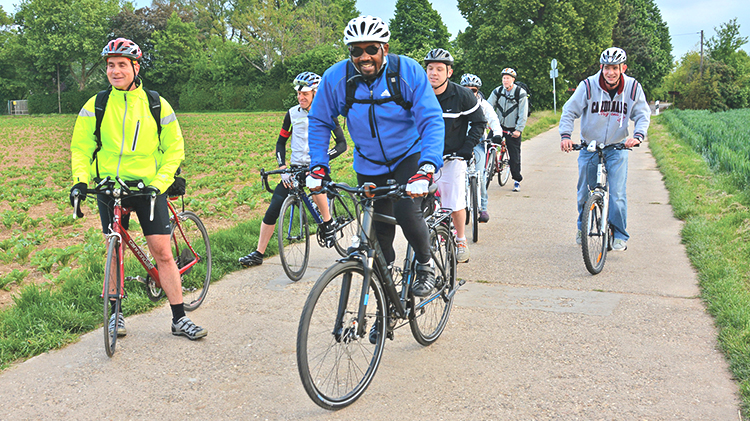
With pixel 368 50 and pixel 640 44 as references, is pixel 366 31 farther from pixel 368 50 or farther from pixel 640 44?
pixel 640 44

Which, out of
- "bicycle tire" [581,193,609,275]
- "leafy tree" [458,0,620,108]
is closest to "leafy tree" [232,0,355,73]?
"leafy tree" [458,0,620,108]

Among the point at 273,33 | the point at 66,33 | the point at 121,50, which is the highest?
the point at 66,33

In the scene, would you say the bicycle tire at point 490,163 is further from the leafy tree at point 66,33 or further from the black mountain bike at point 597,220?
A: the leafy tree at point 66,33

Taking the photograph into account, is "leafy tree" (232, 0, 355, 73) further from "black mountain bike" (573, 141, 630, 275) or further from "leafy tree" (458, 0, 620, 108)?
"black mountain bike" (573, 141, 630, 275)

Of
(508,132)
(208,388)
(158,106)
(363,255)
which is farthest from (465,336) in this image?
(508,132)

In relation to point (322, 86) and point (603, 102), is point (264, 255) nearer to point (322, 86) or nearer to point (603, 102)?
point (322, 86)

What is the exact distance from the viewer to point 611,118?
6598mm

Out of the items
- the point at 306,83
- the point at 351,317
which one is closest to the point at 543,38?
the point at 306,83

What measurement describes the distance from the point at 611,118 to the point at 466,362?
3659mm

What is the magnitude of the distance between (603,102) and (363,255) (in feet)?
13.8

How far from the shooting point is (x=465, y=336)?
458 centimetres

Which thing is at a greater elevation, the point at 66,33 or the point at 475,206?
the point at 66,33

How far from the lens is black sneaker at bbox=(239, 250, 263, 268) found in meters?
6.44

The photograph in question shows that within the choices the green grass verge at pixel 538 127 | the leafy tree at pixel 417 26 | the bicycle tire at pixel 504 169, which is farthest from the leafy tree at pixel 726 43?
the bicycle tire at pixel 504 169
